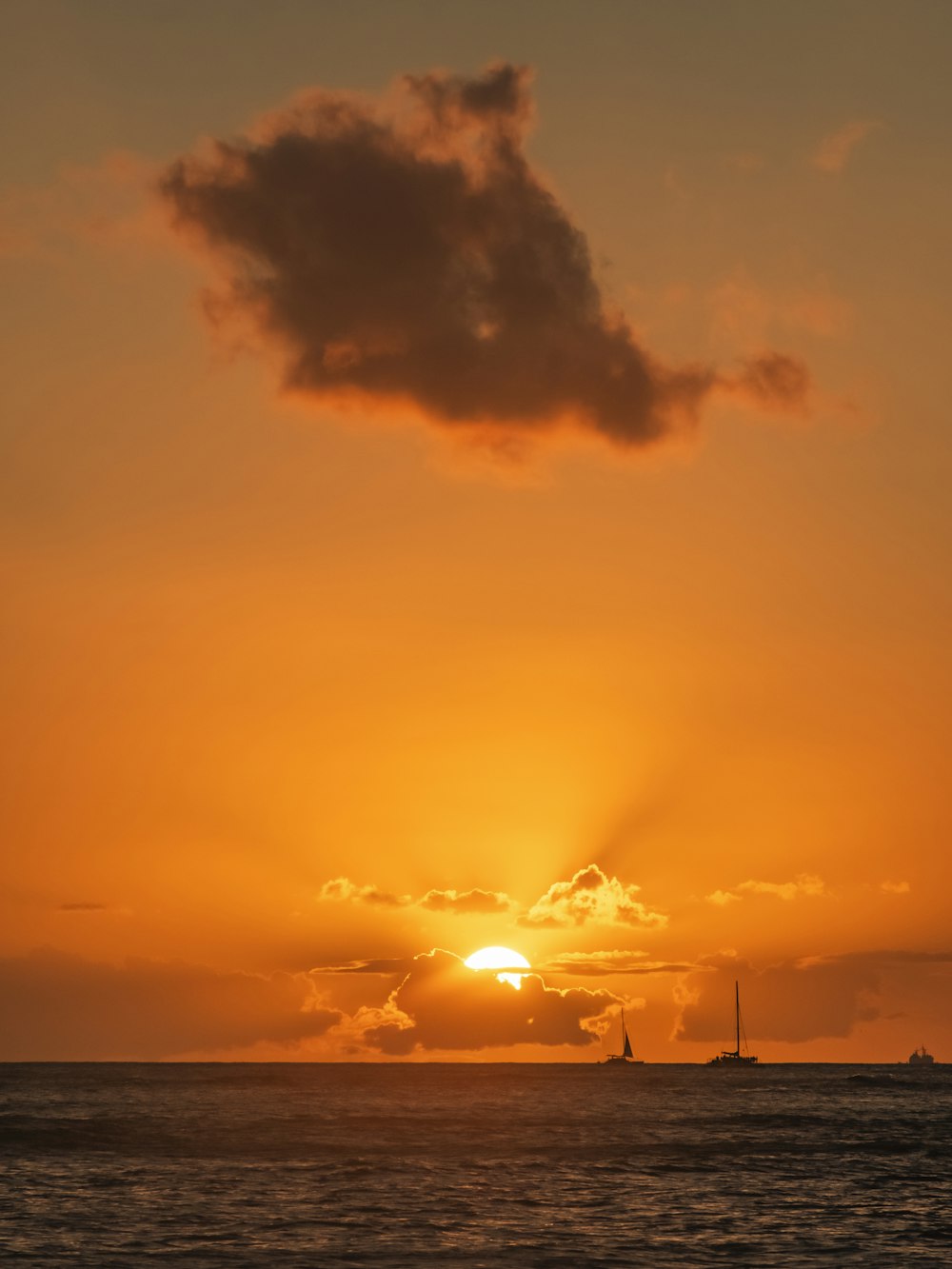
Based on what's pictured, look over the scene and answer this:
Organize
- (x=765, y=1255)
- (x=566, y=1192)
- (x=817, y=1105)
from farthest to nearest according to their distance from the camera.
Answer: (x=817, y=1105), (x=566, y=1192), (x=765, y=1255)

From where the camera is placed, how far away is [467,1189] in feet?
203

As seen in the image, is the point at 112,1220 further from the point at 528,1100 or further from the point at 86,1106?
A: the point at 528,1100

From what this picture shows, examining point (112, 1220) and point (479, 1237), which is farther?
point (112, 1220)

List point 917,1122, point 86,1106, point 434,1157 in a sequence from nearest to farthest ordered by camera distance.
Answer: point 434,1157 < point 917,1122 < point 86,1106

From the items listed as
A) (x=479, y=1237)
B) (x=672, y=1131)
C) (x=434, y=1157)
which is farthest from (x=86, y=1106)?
(x=479, y=1237)

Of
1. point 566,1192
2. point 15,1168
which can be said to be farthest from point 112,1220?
point 15,1168

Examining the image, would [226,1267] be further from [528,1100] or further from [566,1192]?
[528,1100]

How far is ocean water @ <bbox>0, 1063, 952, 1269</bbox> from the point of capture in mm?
43781

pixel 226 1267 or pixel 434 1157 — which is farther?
pixel 434 1157

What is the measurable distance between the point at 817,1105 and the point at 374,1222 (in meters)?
117

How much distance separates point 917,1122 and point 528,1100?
50159mm

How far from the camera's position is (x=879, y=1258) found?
4272 cm

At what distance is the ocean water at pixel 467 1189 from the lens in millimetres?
43781

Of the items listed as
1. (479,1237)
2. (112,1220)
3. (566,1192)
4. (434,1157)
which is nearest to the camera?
(479,1237)
